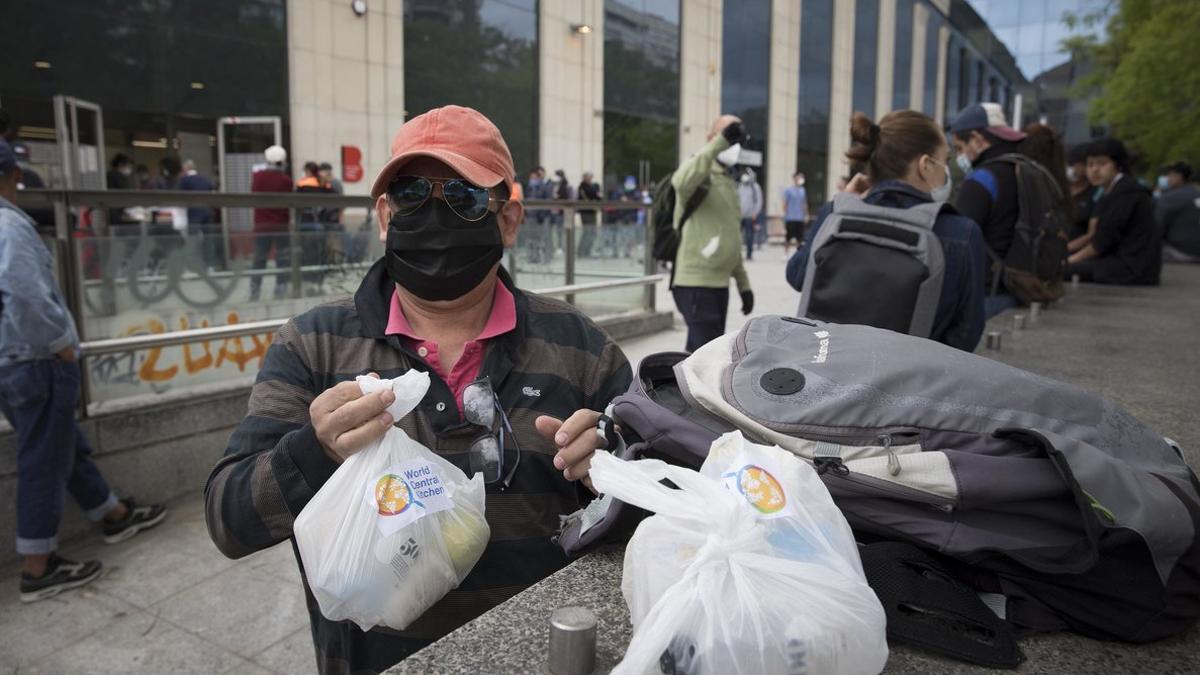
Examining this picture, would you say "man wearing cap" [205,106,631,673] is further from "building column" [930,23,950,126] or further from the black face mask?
"building column" [930,23,950,126]

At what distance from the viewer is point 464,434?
5.70ft

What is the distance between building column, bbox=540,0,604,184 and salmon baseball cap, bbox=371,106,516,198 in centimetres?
1938

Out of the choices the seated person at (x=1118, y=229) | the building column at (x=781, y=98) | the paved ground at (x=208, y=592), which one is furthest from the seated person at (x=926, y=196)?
the building column at (x=781, y=98)

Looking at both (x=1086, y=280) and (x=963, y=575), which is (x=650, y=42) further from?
(x=963, y=575)

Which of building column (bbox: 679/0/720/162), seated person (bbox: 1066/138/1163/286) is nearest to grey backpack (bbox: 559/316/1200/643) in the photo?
seated person (bbox: 1066/138/1163/286)

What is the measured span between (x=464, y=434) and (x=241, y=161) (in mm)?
15499

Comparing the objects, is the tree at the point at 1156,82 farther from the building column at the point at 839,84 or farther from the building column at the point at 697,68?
the building column at the point at 839,84

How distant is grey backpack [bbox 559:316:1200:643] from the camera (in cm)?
124

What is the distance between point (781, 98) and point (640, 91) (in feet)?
28.9

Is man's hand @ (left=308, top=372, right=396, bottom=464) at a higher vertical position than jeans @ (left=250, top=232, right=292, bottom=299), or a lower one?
lower

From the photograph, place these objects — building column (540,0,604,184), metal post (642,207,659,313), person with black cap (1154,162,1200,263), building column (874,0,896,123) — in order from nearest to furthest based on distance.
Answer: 1. metal post (642,207,659,313)
2. person with black cap (1154,162,1200,263)
3. building column (540,0,604,184)
4. building column (874,0,896,123)

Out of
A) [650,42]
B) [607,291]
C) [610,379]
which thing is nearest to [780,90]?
[650,42]

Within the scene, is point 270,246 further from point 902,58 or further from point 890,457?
point 902,58

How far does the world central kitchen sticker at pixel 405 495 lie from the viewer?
1.34m
